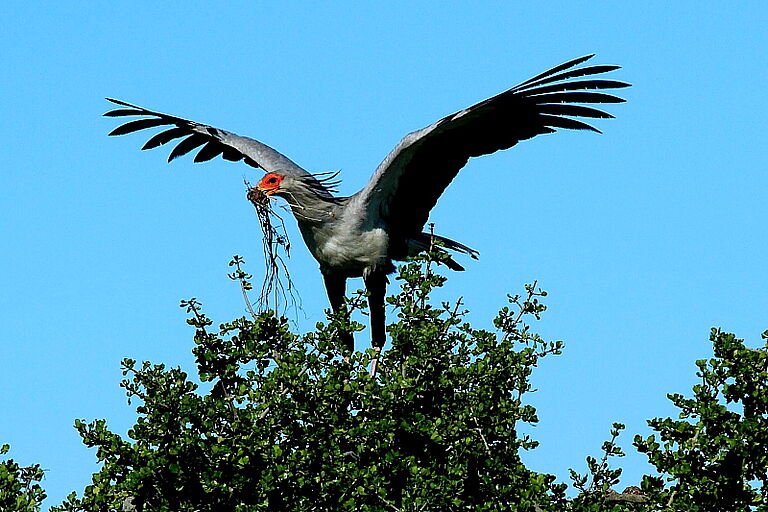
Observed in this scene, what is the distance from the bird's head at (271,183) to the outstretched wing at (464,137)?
29.3 inches

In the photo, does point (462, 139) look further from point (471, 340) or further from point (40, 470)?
point (40, 470)

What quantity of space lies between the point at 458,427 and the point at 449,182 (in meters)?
3.50

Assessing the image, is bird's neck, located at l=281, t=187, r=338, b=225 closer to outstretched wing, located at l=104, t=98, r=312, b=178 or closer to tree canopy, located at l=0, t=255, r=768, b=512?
outstretched wing, located at l=104, t=98, r=312, b=178

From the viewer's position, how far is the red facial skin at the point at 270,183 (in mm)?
10328

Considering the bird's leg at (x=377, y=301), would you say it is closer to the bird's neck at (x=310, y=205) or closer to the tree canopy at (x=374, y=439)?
the bird's neck at (x=310, y=205)

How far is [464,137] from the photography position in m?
9.80

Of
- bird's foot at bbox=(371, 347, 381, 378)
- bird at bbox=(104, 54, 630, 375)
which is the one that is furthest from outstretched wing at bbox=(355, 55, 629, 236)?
bird's foot at bbox=(371, 347, 381, 378)

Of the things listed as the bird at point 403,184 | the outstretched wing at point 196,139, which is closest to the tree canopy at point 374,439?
the bird at point 403,184

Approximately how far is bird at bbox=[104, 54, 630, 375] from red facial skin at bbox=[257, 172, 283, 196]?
1 cm

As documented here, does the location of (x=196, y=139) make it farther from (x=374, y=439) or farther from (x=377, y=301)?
(x=374, y=439)

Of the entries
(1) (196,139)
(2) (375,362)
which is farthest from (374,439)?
(1) (196,139)

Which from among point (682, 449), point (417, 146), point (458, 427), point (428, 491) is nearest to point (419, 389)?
point (458, 427)

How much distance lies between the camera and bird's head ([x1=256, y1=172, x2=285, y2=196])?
10328 mm

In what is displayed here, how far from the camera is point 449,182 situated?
10086 millimetres
